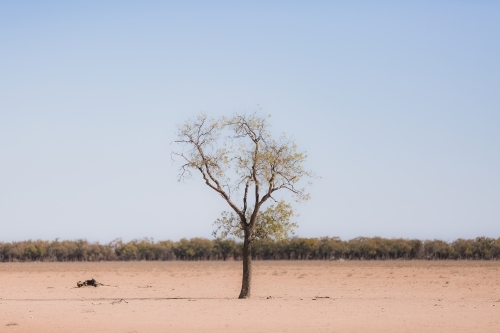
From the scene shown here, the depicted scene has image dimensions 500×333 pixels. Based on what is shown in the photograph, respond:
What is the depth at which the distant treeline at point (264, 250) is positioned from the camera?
10616cm

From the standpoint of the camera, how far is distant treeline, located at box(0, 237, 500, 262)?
348ft

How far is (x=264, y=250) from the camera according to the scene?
358 feet

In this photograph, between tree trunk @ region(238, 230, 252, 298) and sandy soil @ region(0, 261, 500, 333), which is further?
tree trunk @ region(238, 230, 252, 298)

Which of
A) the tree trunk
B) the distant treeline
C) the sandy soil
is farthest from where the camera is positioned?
the distant treeline

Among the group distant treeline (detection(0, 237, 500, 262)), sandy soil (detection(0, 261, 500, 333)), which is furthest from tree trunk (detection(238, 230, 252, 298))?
distant treeline (detection(0, 237, 500, 262))

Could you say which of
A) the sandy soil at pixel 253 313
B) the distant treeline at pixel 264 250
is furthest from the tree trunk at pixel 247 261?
the distant treeline at pixel 264 250

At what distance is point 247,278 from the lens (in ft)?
95.6

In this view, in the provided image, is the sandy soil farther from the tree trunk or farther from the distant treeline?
the distant treeline

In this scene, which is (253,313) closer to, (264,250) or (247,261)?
(247,261)

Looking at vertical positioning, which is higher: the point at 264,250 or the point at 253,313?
the point at 264,250

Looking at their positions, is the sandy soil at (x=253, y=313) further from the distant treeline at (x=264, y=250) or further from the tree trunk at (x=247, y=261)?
the distant treeline at (x=264, y=250)

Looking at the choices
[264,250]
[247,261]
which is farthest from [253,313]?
[264,250]

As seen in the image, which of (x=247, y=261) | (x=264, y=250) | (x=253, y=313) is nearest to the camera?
(x=253, y=313)

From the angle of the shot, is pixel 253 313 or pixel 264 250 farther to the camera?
pixel 264 250
